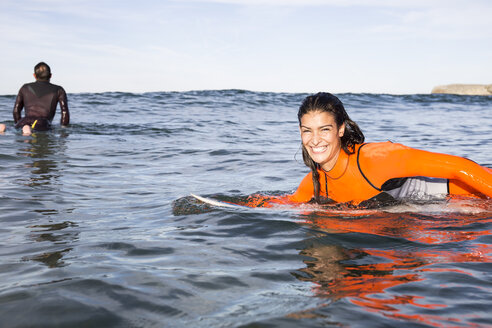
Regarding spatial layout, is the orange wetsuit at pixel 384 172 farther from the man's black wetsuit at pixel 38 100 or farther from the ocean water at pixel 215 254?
the man's black wetsuit at pixel 38 100

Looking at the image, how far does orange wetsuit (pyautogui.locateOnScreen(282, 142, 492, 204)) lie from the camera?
446 cm

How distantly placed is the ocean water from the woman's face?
60 cm

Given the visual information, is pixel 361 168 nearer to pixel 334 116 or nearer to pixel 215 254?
pixel 334 116

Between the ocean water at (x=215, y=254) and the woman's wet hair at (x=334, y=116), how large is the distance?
0.43m

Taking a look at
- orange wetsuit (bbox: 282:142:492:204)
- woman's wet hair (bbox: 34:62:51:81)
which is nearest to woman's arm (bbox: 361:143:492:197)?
orange wetsuit (bbox: 282:142:492:204)

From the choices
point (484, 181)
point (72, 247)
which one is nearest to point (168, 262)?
point (72, 247)

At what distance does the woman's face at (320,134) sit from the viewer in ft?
15.0

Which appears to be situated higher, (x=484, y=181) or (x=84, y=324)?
(x=484, y=181)

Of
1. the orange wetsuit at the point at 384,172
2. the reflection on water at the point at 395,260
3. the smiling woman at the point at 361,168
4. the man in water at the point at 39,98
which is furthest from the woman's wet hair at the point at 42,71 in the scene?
the reflection on water at the point at 395,260

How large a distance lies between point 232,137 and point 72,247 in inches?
368

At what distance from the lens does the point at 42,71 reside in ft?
38.9

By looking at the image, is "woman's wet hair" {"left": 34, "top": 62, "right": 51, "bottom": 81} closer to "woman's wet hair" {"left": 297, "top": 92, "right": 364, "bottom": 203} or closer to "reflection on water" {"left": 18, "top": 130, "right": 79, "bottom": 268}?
"reflection on water" {"left": 18, "top": 130, "right": 79, "bottom": 268}

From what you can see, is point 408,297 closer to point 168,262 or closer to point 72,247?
point 168,262

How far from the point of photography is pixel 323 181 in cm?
514
